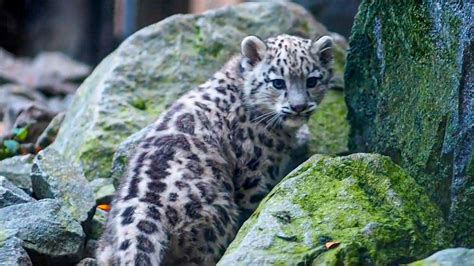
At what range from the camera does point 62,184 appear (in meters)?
6.99

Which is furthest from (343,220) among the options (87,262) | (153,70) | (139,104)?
(153,70)

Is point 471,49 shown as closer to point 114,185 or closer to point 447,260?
point 447,260

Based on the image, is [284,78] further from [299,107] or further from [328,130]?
[328,130]

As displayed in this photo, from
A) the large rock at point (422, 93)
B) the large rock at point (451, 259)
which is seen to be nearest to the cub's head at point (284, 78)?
the large rock at point (422, 93)

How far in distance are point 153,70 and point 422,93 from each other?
10.8 feet

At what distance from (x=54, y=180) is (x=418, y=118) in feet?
8.05

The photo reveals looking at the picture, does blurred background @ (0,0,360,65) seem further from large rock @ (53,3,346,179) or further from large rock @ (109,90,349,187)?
large rock @ (109,90,349,187)

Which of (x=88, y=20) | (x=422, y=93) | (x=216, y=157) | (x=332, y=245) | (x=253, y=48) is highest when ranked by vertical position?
(x=422, y=93)

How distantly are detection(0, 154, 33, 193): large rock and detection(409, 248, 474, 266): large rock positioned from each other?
138 inches

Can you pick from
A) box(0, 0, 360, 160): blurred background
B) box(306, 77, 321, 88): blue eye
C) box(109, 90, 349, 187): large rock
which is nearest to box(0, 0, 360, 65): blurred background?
box(0, 0, 360, 160): blurred background

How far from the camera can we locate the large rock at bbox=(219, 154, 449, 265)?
205 inches

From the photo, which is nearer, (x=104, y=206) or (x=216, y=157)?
(x=216, y=157)

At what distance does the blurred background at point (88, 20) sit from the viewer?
12289 millimetres

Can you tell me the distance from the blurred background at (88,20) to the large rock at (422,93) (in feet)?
16.3
